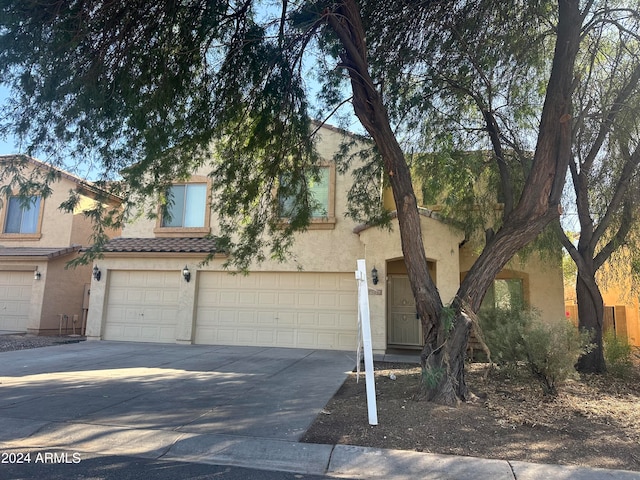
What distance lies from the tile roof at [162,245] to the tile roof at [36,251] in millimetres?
2557

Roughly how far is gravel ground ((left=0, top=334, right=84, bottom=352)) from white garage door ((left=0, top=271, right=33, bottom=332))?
89 cm

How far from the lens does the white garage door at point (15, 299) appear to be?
16391mm

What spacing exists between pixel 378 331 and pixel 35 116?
9.25 m

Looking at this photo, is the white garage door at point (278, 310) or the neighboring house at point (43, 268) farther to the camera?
the neighboring house at point (43, 268)

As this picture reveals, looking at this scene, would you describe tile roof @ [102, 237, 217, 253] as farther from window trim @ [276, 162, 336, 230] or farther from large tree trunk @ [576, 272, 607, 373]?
large tree trunk @ [576, 272, 607, 373]

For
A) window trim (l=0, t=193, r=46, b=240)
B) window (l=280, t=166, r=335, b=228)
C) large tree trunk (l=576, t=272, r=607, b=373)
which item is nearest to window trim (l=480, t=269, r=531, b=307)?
large tree trunk (l=576, t=272, r=607, b=373)

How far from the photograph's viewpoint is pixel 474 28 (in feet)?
28.3

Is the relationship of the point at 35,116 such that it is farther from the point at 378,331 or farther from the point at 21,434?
the point at 378,331

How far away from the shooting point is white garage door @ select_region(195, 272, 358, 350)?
43.5 feet

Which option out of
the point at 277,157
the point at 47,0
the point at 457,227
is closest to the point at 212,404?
the point at 277,157

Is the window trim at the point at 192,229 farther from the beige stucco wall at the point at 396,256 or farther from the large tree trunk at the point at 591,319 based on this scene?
the large tree trunk at the point at 591,319

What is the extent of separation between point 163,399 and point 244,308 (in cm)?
694

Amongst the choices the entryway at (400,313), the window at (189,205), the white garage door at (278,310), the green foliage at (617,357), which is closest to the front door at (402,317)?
the entryway at (400,313)

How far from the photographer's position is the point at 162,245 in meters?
14.5
